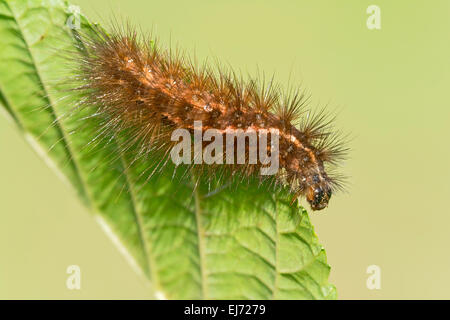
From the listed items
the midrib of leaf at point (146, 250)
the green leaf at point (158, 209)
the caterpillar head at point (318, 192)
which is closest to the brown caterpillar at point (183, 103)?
the caterpillar head at point (318, 192)

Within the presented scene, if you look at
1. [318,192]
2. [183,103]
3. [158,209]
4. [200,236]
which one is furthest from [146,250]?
[318,192]

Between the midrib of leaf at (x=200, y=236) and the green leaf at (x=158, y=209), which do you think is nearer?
the green leaf at (x=158, y=209)

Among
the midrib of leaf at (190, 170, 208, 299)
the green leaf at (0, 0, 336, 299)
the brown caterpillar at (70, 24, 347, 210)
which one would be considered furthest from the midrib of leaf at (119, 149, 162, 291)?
the brown caterpillar at (70, 24, 347, 210)

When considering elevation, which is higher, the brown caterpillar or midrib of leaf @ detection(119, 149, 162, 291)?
the brown caterpillar

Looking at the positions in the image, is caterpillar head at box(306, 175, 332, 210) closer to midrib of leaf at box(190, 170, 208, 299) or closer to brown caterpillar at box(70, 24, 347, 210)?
brown caterpillar at box(70, 24, 347, 210)

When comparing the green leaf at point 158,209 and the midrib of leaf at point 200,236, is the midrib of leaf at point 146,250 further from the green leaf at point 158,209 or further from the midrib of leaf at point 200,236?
the midrib of leaf at point 200,236

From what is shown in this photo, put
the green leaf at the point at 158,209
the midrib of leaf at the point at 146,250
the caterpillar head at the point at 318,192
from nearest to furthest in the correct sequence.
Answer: the green leaf at the point at 158,209 → the midrib of leaf at the point at 146,250 → the caterpillar head at the point at 318,192

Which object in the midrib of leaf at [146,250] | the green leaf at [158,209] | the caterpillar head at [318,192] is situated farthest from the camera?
the caterpillar head at [318,192]

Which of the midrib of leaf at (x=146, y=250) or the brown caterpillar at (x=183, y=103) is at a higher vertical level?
the brown caterpillar at (x=183, y=103)
